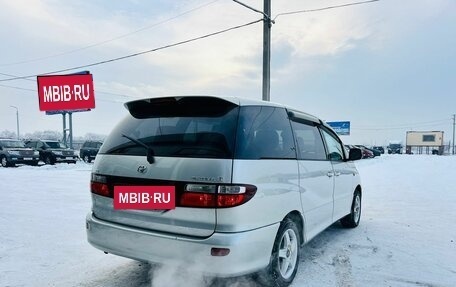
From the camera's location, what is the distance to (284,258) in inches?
127

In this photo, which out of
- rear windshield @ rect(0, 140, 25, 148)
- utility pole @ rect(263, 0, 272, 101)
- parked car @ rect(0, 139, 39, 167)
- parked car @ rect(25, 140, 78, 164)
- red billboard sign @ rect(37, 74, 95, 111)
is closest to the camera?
utility pole @ rect(263, 0, 272, 101)

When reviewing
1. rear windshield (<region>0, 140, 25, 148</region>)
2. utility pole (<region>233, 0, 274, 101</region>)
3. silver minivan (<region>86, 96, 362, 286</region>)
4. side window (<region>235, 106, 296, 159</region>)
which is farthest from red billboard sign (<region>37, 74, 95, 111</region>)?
side window (<region>235, 106, 296, 159</region>)

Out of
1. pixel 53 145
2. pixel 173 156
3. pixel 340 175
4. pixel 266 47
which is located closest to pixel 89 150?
pixel 53 145

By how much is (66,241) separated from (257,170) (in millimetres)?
3228

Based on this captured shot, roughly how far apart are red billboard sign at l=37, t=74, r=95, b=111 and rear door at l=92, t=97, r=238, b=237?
22.1m

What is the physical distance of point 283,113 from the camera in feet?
11.5

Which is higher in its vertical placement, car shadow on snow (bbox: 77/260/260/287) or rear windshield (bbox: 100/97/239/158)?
rear windshield (bbox: 100/97/239/158)

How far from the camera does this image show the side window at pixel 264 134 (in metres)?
2.71

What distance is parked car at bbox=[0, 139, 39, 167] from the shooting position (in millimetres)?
18438

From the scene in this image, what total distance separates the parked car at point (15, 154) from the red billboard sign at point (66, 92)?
5054 millimetres

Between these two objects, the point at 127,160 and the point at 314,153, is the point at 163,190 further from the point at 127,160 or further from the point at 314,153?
the point at 314,153

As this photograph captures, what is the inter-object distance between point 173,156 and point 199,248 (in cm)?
76

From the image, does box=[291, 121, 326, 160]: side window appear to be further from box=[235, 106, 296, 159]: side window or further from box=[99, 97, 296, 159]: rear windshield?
box=[99, 97, 296, 159]: rear windshield

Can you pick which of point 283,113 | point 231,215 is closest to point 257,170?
point 231,215
